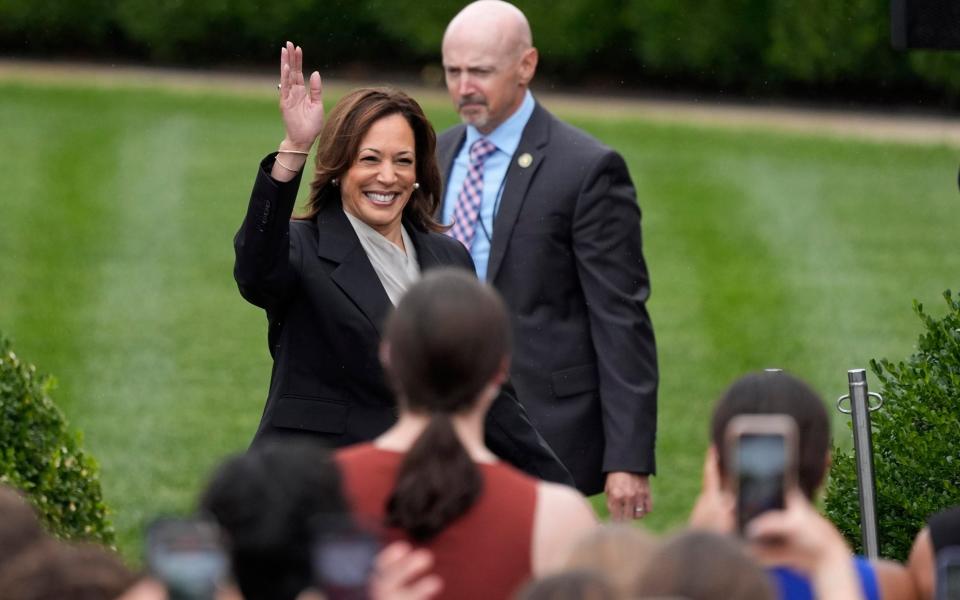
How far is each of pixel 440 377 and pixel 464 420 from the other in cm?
10

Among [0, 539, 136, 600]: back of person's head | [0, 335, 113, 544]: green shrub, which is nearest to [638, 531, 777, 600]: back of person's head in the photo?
[0, 539, 136, 600]: back of person's head

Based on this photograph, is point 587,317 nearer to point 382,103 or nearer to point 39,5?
point 382,103

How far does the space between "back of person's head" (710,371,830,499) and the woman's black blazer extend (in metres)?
1.59

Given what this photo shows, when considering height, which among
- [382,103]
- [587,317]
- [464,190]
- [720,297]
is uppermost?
[382,103]

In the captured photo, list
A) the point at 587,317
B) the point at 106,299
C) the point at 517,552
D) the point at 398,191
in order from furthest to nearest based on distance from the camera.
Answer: the point at 106,299, the point at 587,317, the point at 398,191, the point at 517,552

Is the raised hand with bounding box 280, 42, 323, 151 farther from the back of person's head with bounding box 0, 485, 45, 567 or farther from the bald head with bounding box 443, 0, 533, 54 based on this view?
the bald head with bounding box 443, 0, 533, 54

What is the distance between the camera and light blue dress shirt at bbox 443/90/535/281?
6.50 meters

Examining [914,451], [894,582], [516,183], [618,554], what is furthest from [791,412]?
[516,183]

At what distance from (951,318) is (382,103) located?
69.6 inches

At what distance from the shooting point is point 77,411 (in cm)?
1147

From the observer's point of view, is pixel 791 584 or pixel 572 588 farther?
pixel 791 584

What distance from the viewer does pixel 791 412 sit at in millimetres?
3309

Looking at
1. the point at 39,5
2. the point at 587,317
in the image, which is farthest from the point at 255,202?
the point at 39,5

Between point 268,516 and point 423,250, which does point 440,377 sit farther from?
point 423,250
